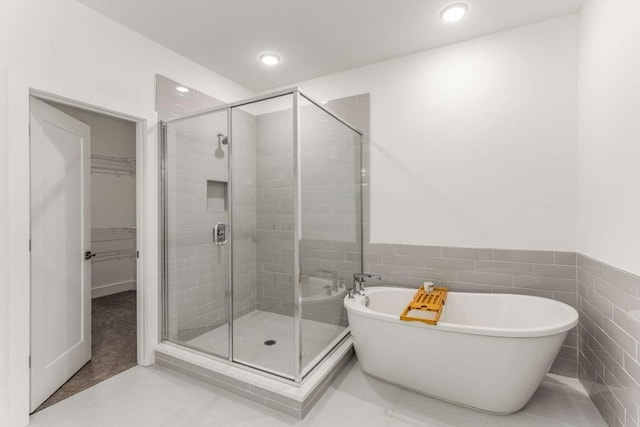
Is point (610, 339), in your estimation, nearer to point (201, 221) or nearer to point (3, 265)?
point (201, 221)

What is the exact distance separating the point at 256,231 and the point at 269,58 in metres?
1.60

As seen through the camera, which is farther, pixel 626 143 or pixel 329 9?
pixel 329 9

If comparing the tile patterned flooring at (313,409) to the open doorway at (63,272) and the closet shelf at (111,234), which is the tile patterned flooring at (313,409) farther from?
the closet shelf at (111,234)

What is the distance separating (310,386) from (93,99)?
7.93 feet

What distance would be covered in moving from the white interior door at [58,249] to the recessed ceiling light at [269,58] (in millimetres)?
1609

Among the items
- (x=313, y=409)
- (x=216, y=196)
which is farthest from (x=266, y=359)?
(x=216, y=196)

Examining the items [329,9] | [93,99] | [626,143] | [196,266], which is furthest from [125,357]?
[626,143]

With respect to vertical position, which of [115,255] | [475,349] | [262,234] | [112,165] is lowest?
[475,349]

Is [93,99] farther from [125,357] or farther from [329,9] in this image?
[125,357]

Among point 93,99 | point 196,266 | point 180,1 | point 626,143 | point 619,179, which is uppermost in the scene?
point 180,1

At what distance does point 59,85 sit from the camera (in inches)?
73.6

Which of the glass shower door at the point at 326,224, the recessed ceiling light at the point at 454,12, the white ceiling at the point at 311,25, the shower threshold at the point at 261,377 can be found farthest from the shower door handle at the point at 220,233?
the recessed ceiling light at the point at 454,12

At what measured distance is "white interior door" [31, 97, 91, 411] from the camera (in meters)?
1.88

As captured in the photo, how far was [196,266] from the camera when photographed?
2.65 m
